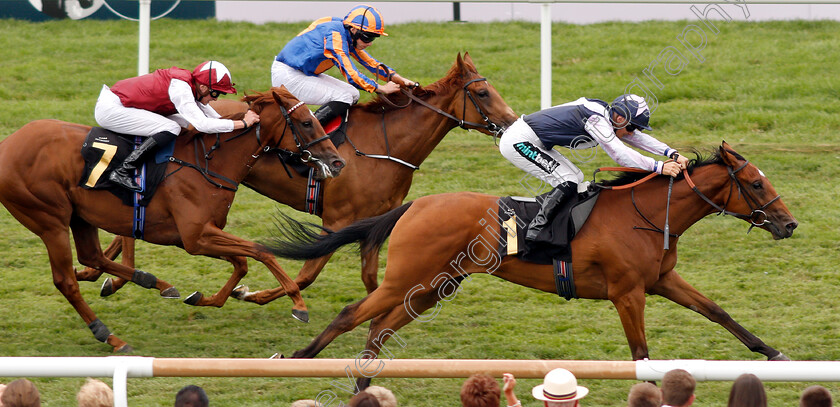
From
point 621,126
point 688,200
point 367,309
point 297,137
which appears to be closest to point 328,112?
point 297,137

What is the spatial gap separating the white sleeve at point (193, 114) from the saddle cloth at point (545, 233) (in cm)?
177

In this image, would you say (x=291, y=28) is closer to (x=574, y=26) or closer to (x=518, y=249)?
(x=574, y=26)

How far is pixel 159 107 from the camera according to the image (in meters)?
6.29

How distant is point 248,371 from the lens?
374 cm

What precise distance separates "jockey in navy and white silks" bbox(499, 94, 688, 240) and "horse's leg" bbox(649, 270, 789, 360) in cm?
65

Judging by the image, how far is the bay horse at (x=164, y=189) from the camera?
6129mm

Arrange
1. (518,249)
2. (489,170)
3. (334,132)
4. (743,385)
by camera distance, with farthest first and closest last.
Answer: (489,170), (334,132), (518,249), (743,385)

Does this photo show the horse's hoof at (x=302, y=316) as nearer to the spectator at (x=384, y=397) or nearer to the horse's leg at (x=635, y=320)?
the horse's leg at (x=635, y=320)

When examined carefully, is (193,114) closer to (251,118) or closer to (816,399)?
(251,118)

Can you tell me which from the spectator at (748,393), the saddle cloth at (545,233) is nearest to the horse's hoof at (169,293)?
the saddle cloth at (545,233)

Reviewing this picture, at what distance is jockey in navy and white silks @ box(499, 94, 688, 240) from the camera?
5.48 m

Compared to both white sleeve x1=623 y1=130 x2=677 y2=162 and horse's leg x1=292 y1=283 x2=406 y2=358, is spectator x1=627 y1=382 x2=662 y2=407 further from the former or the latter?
white sleeve x1=623 y1=130 x2=677 y2=162

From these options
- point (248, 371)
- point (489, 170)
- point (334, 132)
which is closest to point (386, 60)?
point (489, 170)

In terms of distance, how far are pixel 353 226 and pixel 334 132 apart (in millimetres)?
1255
